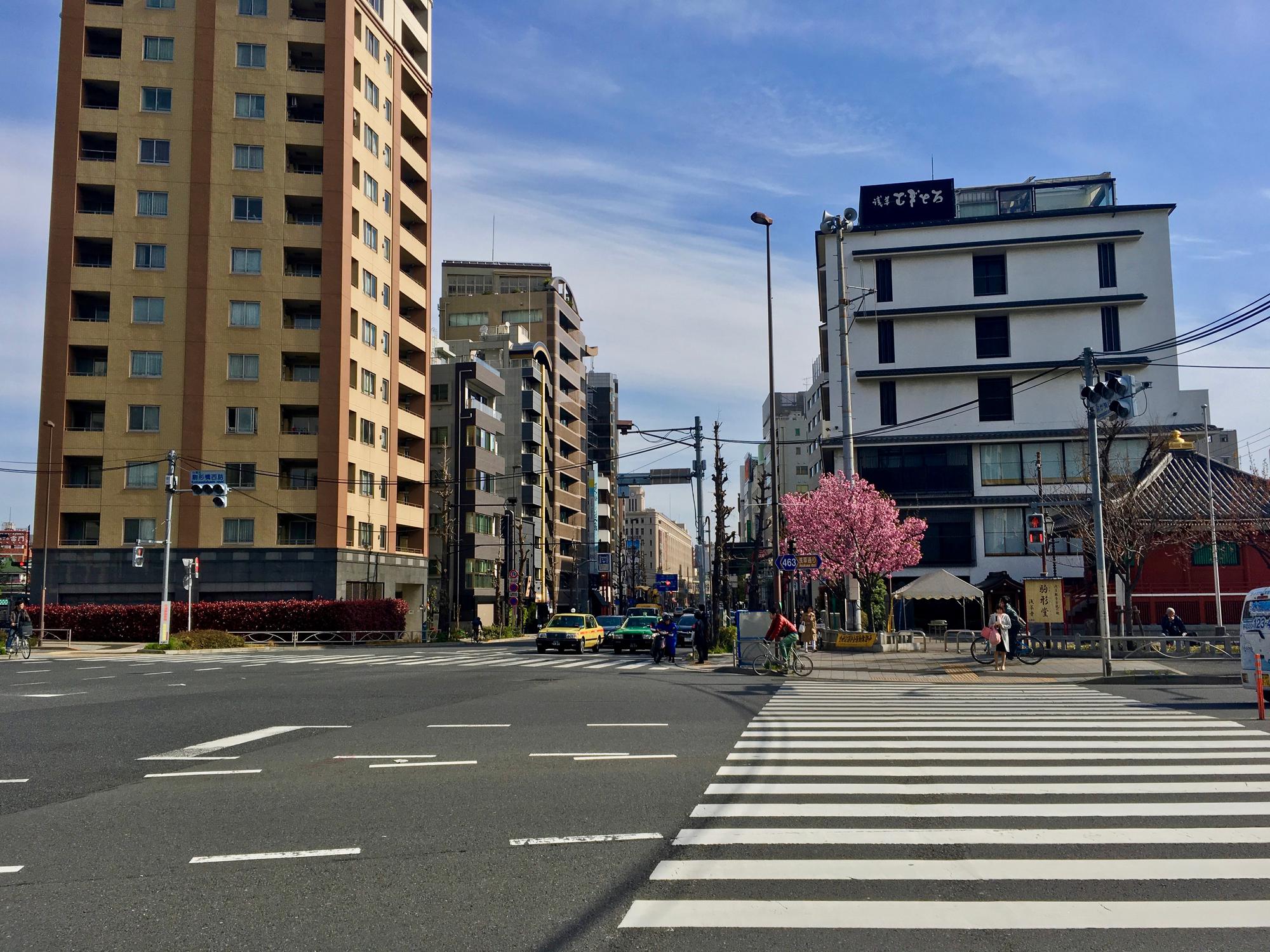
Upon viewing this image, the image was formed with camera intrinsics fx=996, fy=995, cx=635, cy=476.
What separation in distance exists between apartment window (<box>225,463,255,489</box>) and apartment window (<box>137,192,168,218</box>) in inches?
540

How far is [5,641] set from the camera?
110ft

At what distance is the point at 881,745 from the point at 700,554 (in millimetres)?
27614

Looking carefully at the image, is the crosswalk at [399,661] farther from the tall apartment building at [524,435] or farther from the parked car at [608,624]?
the tall apartment building at [524,435]

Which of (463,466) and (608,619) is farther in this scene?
(463,466)

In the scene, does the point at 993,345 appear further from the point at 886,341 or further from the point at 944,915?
the point at 944,915

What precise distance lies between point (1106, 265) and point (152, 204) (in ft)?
175

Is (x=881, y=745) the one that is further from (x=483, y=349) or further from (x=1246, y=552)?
(x=483, y=349)

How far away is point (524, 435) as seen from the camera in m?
84.4

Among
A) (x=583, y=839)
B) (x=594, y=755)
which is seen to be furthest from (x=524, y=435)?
(x=583, y=839)

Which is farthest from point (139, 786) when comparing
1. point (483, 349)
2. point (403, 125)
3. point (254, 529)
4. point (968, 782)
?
point (483, 349)

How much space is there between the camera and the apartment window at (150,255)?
170ft

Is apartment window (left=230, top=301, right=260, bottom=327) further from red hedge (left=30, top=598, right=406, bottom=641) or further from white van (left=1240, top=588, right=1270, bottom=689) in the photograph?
white van (left=1240, top=588, right=1270, bottom=689)

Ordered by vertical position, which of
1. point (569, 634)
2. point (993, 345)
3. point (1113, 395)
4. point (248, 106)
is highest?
point (248, 106)

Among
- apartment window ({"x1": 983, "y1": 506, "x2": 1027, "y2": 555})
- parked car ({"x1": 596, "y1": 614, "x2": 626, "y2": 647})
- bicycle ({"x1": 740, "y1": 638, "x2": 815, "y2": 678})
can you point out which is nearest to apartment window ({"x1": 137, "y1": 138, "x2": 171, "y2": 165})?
parked car ({"x1": 596, "y1": 614, "x2": 626, "y2": 647})
